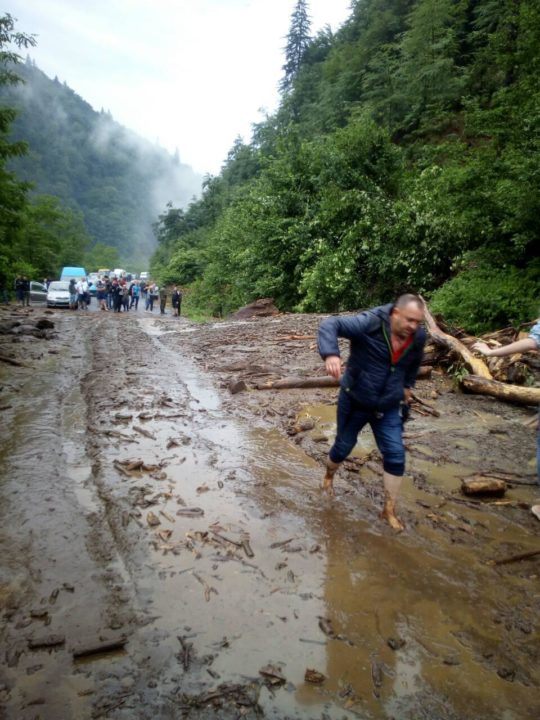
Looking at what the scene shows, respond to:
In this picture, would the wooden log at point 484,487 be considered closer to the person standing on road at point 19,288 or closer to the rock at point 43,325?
the rock at point 43,325

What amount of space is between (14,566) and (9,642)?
2.36ft

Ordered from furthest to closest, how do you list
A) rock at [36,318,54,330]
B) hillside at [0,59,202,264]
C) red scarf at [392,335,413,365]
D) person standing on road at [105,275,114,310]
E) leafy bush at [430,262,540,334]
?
hillside at [0,59,202,264] → person standing on road at [105,275,114,310] → rock at [36,318,54,330] → leafy bush at [430,262,540,334] → red scarf at [392,335,413,365]

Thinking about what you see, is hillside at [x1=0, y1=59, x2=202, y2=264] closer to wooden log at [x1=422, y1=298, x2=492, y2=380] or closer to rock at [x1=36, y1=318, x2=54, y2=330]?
rock at [x1=36, y1=318, x2=54, y2=330]

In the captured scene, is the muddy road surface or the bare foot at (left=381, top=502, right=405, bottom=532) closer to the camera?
the muddy road surface

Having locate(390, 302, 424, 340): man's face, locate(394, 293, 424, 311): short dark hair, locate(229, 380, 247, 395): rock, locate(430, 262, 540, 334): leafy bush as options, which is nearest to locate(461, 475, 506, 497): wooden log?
locate(390, 302, 424, 340): man's face

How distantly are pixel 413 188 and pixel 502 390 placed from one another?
482 inches

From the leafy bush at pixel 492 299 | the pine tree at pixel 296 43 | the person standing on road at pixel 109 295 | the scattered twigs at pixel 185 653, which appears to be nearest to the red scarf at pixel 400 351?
the scattered twigs at pixel 185 653

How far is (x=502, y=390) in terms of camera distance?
23.3ft

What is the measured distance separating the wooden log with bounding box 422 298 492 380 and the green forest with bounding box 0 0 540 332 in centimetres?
239

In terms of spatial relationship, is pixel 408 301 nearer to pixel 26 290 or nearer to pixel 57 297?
pixel 57 297

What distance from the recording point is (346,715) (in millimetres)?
2117

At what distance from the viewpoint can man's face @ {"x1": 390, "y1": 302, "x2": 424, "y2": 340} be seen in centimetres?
343

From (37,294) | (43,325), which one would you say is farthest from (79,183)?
(43,325)

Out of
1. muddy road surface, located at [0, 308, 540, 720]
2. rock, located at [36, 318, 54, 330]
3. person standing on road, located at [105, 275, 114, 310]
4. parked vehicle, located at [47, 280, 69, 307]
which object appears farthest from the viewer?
person standing on road, located at [105, 275, 114, 310]
